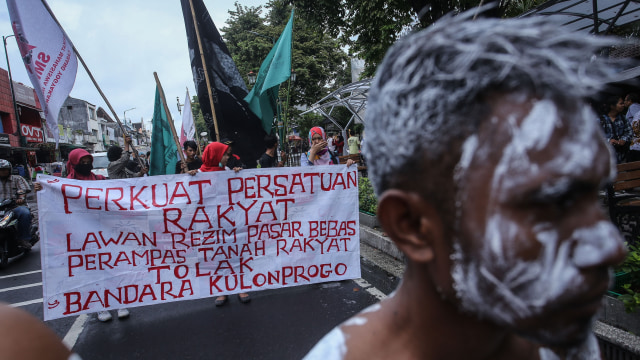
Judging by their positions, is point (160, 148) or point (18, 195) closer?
point (18, 195)

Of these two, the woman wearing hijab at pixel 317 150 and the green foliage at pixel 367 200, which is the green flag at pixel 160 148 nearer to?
the woman wearing hijab at pixel 317 150

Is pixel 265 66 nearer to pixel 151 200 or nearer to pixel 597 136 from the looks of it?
pixel 151 200

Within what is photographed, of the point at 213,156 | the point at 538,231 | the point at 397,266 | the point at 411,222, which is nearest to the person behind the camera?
the point at 538,231

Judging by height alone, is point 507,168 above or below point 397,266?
above

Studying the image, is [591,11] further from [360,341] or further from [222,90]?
[360,341]

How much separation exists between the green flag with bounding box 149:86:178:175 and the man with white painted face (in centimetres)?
659

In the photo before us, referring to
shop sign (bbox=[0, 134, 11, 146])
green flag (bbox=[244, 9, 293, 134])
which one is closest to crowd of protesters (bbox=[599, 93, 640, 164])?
green flag (bbox=[244, 9, 293, 134])

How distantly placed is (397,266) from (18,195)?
253 inches

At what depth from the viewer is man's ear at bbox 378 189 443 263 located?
741mm

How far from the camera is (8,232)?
615 centimetres

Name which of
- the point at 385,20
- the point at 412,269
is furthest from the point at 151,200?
the point at 385,20

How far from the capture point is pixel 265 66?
6727mm

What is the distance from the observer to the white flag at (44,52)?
4.08 m

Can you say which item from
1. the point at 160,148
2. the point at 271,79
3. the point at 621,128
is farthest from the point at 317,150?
the point at 621,128
